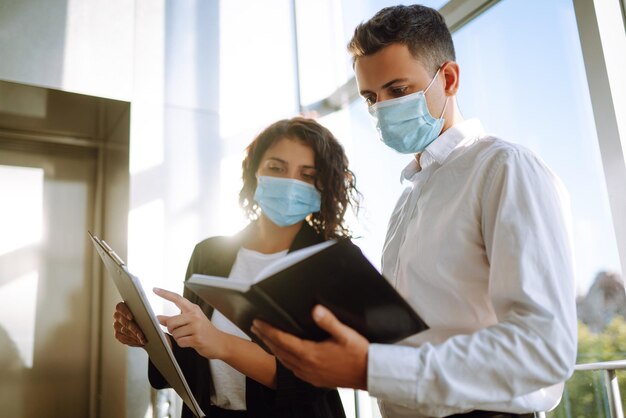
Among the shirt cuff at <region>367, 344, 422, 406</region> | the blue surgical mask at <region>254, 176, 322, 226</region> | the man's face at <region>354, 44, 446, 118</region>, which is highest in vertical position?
the man's face at <region>354, 44, 446, 118</region>

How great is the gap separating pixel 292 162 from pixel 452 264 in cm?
75

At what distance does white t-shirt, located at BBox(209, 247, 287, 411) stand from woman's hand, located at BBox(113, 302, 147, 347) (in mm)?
204

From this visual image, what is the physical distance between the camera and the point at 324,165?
1.54 meters

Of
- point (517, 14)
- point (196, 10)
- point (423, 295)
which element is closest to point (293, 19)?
point (196, 10)

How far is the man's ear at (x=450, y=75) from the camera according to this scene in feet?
3.80

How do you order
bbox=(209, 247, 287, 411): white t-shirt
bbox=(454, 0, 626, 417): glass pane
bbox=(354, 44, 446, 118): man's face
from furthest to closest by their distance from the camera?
1. bbox=(454, 0, 626, 417): glass pane
2. bbox=(209, 247, 287, 411): white t-shirt
3. bbox=(354, 44, 446, 118): man's face

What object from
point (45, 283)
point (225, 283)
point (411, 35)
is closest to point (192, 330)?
point (225, 283)

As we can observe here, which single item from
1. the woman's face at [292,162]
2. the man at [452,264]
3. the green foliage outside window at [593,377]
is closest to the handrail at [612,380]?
the green foliage outside window at [593,377]

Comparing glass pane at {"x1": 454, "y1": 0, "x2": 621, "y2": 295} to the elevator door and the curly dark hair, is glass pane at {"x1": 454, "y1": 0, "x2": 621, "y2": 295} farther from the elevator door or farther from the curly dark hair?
the elevator door

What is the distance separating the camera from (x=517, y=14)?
6.63ft

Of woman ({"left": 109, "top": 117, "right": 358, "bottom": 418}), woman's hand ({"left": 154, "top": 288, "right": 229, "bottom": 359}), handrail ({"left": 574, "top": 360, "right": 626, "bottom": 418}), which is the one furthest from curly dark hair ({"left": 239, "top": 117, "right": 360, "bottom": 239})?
handrail ({"left": 574, "top": 360, "right": 626, "bottom": 418})

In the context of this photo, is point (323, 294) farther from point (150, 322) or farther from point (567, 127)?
point (567, 127)

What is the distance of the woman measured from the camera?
4.07 ft

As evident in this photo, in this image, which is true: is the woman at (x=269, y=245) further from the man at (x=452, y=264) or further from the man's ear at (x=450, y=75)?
the man's ear at (x=450, y=75)
